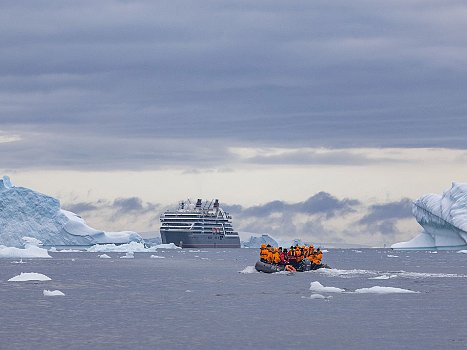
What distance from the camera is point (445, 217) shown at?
14238cm

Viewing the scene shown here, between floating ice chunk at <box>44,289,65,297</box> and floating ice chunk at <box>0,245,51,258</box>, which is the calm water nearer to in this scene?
Answer: floating ice chunk at <box>44,289,65,297</box>

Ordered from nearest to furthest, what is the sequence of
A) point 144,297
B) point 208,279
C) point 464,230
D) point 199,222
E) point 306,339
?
point 306,339
point 144,297
point 208,279
point 464,230
point 199,222

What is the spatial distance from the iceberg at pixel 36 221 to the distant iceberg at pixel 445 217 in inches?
2388

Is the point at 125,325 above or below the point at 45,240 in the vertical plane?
below

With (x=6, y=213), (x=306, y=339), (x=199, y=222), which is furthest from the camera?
(x=199, y=222)

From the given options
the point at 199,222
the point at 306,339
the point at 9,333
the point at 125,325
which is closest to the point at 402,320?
the point at 306,339

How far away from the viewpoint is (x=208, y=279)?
79875 mm

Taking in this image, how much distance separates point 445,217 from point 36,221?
70.6 meters

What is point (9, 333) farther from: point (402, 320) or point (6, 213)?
point (6, 213)

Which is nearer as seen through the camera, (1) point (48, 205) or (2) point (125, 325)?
(2) point (125, 325)

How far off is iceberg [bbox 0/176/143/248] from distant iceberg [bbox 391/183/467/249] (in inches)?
2388

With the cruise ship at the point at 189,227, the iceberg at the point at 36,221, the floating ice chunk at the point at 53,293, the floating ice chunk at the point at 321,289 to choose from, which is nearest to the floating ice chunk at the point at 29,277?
the floating ice chunk at the point at 53,293

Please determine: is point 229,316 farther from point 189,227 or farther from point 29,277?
point 189,227

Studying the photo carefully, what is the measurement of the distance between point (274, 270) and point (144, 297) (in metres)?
25.6
